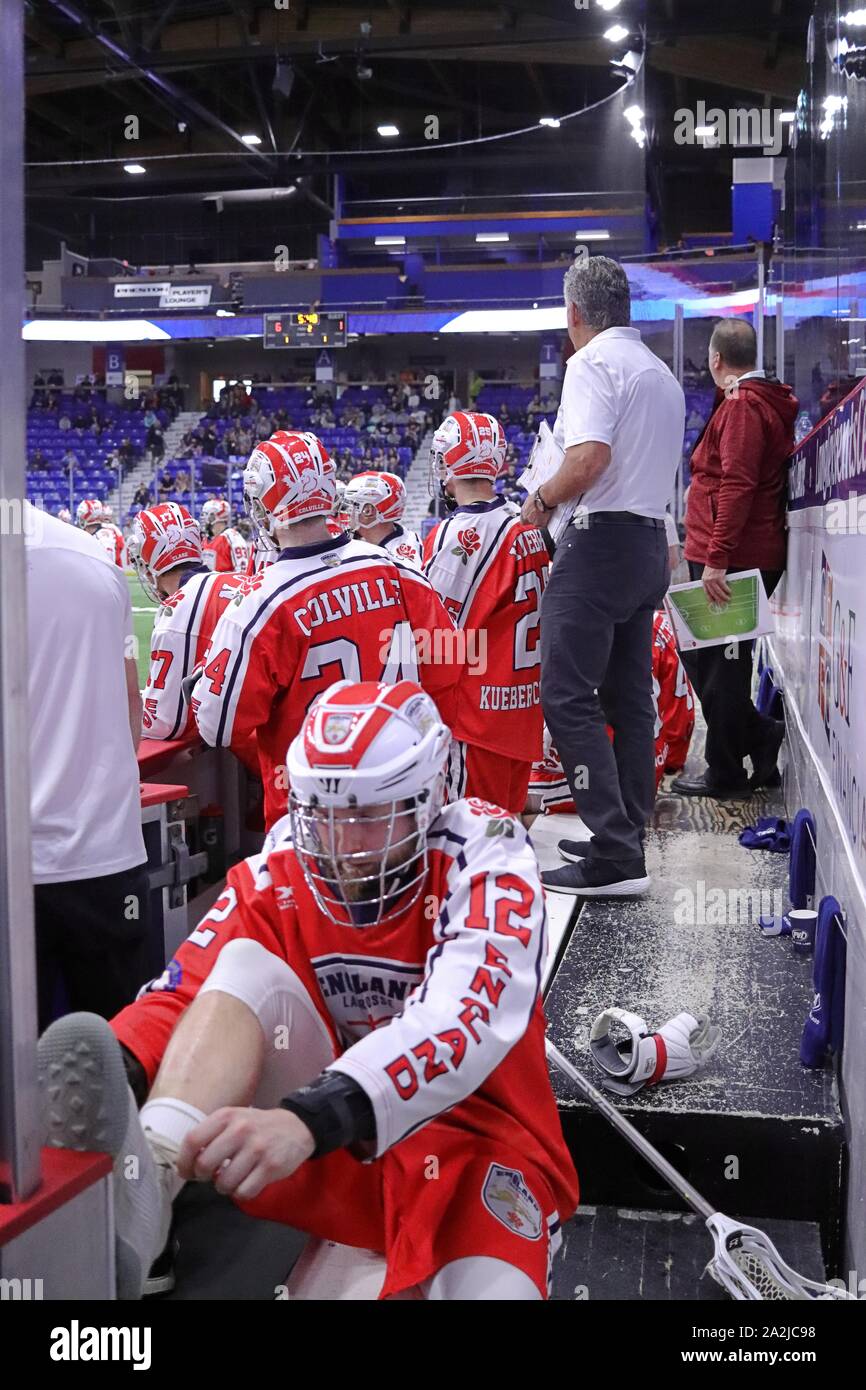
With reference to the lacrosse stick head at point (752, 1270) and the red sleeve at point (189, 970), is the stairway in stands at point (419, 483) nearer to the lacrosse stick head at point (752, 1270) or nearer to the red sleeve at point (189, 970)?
the lacrosse stick head at point (752, 1270)

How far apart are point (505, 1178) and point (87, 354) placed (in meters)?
35.5

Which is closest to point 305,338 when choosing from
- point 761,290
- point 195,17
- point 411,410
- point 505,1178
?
point 411,410

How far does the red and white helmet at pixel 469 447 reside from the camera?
4656 mm

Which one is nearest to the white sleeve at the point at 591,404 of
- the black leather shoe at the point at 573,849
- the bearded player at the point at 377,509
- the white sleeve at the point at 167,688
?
the black leather shoe at the point at 573,849

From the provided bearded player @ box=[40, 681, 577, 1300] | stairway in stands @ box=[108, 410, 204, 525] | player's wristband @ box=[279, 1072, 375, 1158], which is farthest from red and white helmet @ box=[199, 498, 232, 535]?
stairway in stands @ box=[108, 410, 204, 525]

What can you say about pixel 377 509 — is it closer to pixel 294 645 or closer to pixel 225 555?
pixel 294 645

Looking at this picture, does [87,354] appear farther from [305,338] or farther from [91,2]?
[91,2]

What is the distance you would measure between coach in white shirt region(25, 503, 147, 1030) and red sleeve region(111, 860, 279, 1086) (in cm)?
63

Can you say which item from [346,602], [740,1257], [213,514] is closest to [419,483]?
[213,514]

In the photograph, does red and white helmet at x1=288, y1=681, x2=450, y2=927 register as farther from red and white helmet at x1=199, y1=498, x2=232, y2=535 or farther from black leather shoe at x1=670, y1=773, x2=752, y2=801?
red and white helmet at x1=199, y1=498, x2=232, y2=535

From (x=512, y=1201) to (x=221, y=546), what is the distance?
7730mm

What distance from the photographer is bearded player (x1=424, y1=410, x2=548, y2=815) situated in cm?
461

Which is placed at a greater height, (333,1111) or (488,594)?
(488,594)

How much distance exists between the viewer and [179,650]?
4262 millimetres
